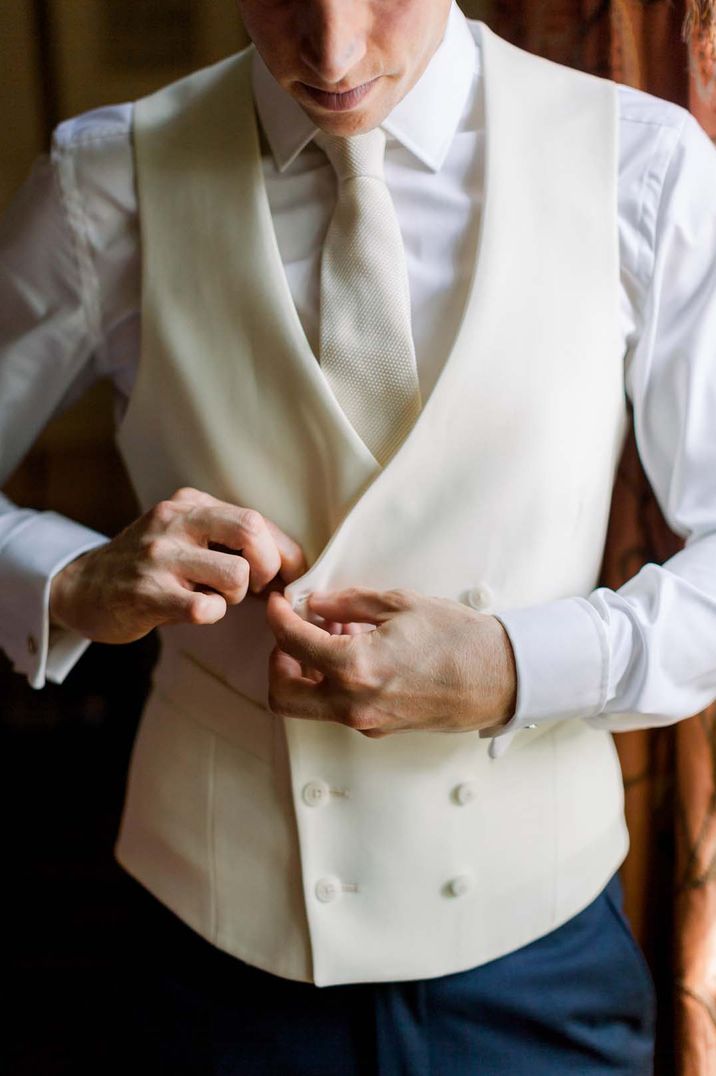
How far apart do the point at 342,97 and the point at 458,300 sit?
0.19 metres

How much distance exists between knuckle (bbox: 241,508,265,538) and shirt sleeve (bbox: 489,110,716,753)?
211 mm

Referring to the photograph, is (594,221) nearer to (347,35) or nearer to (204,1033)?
(347,35)

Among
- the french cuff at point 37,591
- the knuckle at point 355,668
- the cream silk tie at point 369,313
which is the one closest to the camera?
the knuckle at point 355,668

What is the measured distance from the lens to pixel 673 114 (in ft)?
3.12

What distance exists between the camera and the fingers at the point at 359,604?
2.87 ft

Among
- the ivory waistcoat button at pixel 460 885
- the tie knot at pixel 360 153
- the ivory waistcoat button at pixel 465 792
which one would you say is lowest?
the ivory waistcoat button at pixel 460 885

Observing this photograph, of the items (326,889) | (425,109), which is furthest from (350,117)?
(326,889)

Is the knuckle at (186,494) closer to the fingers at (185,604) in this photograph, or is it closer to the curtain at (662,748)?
the fingers at (185,604)

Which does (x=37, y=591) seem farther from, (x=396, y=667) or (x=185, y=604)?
(x=396, y=667)

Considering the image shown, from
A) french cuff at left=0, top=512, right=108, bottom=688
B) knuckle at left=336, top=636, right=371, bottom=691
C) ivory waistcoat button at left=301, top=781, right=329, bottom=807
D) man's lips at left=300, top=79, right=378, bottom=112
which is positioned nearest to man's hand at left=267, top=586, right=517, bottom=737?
knuckle at left=336, top=636, right=371, bottom=691

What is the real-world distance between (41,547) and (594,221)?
58 cm

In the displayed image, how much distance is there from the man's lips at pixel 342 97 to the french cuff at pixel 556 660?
0.41m

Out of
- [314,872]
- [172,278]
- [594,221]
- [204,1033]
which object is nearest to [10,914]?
[204,1033]

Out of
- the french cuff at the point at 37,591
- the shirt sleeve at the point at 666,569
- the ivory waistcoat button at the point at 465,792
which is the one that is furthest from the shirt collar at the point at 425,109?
the ivory waistcoat button at the point at 465,792
